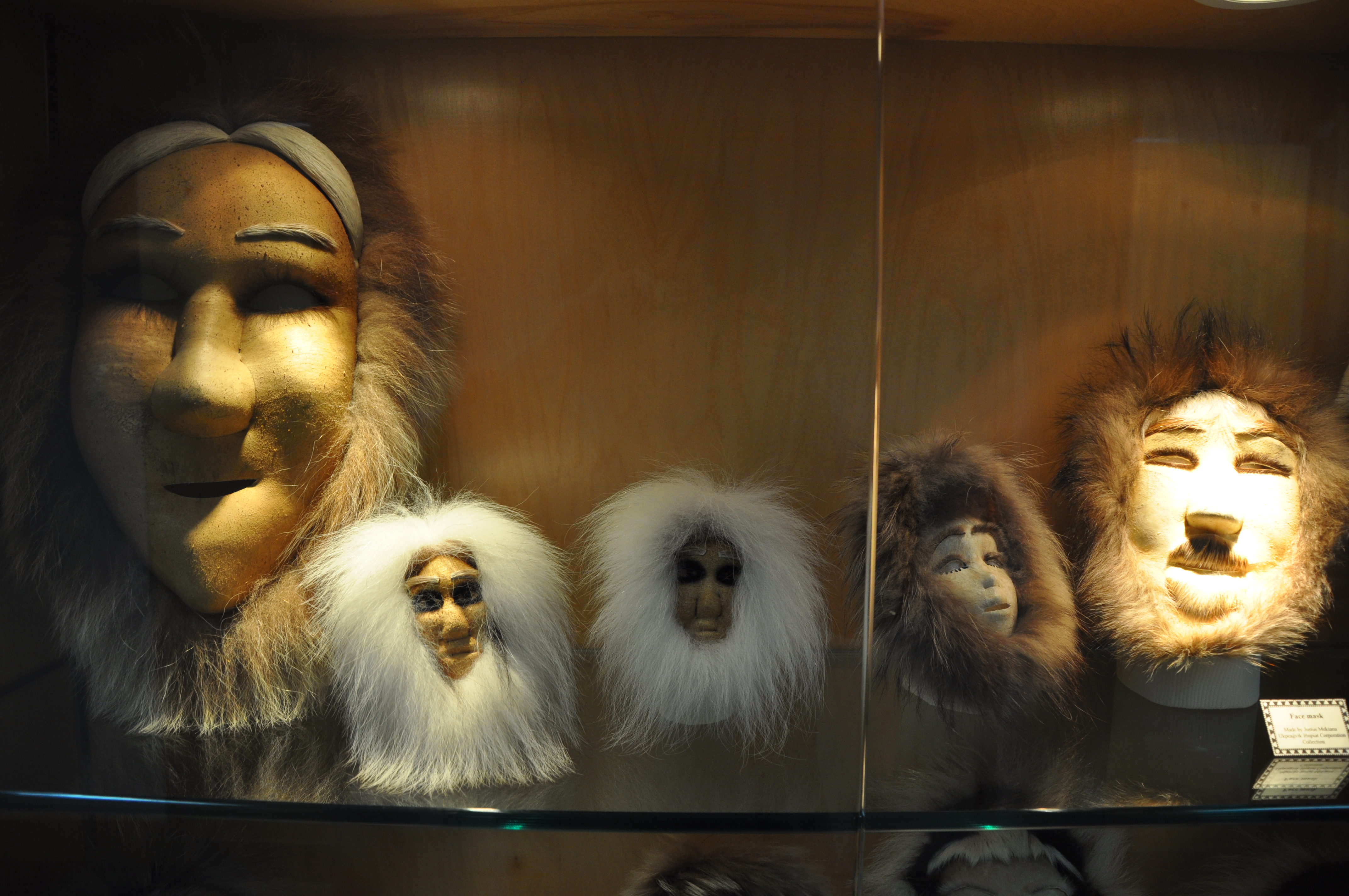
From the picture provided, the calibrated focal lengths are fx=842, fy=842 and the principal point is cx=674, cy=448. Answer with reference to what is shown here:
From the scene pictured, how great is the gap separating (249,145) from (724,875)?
0.68 meters

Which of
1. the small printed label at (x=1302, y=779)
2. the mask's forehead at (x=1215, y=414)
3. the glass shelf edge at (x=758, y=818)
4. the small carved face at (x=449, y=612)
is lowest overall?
the glass shelf edge at (x=758, y=818)

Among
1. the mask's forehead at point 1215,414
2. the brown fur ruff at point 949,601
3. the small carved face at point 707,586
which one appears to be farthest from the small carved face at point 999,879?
the mask's forehead at point 1215,414

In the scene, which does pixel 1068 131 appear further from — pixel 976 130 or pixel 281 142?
pixel 281 142

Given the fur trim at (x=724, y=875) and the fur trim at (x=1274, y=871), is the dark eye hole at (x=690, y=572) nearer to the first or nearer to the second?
the fur trim at (x=724, y=875)

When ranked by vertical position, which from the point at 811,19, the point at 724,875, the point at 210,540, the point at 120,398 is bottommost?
the point at 724,875

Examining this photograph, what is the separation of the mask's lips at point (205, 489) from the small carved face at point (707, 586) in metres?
0.36

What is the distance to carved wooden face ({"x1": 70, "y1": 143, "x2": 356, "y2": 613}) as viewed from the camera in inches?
26.0

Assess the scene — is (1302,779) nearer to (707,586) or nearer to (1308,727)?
(1308,727)

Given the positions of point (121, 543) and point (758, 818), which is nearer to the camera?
point (758, 818)

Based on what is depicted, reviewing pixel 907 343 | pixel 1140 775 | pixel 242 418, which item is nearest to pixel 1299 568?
pixel 1140 775

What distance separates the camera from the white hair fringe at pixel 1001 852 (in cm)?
59

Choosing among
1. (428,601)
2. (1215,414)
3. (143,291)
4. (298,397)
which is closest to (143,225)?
(143,291)

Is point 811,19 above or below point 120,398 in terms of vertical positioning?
above

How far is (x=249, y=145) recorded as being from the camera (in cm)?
69
